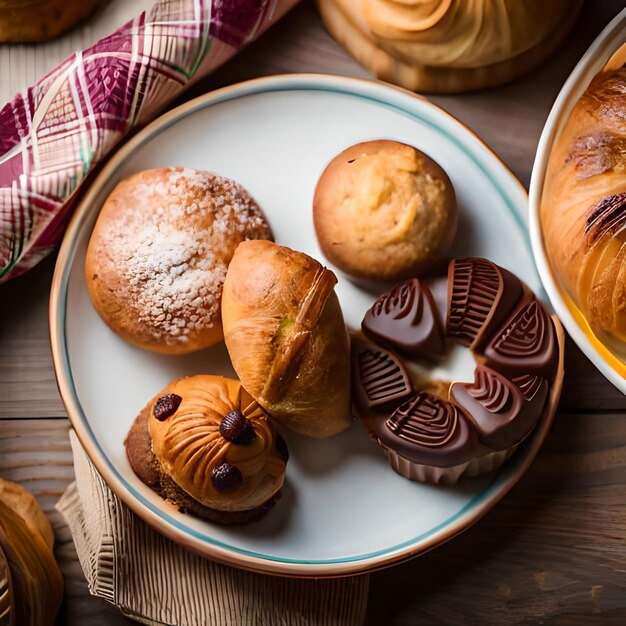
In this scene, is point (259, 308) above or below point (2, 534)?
above

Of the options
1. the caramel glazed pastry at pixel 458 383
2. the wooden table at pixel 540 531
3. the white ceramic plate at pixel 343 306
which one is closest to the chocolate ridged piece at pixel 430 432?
the caramel glazed pastry at pixel 458 383

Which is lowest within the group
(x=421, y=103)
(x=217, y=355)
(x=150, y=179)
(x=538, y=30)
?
(x=217, y=355)

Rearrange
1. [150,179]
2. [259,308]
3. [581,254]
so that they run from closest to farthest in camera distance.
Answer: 1. [581,254]
2. [259,308]
3. [150,179]

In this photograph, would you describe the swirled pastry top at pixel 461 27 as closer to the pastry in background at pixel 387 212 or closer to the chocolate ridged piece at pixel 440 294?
the pastry in background at pixel 387 212

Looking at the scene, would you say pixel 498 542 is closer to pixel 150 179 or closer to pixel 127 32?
pixel 150 179

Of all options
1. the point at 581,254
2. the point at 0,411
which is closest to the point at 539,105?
the point at 581,254

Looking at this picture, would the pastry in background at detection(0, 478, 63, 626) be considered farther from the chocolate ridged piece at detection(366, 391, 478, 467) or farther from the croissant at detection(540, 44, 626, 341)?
the croissant at detection(540, 44, 626, 341)

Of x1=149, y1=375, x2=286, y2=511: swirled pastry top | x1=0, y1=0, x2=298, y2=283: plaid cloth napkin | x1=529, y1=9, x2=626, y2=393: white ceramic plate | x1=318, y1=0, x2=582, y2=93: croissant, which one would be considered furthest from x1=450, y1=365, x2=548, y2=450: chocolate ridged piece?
x1=0, y1=0, x2=298, y2=283: plaid cloth napkin
